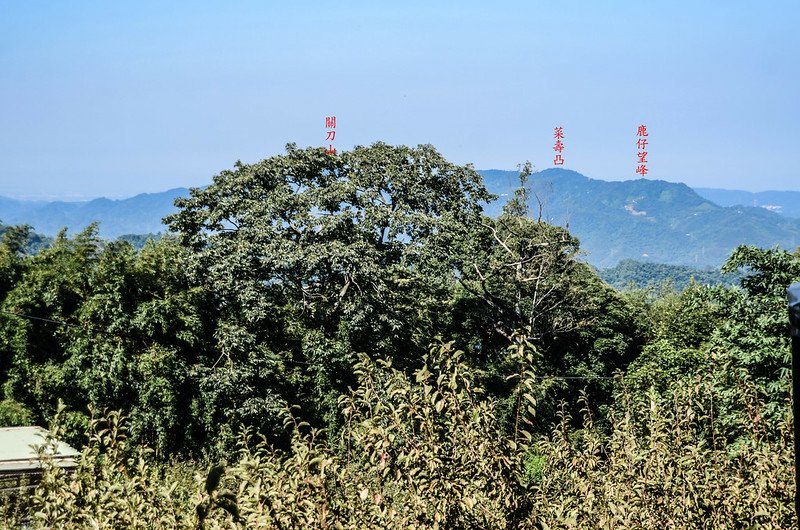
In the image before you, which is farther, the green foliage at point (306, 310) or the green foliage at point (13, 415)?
the green foliage at point (306, 310)

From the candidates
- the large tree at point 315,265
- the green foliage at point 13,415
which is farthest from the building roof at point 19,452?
the large tree at point 315,265

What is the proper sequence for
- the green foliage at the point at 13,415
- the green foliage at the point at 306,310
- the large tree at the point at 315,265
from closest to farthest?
1. the green foliage at the point at 13,415
2. the green foliage at the point at 306,310
3. the large tree at the point at 315,265

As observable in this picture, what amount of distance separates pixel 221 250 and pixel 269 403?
3779 mm

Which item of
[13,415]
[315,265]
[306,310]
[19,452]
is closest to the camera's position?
[19,452]

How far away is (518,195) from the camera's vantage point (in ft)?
82.8

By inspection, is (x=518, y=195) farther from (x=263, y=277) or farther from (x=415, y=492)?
(x=415, y=492)

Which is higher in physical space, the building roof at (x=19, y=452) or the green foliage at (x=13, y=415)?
the building roof at (x=19, y=452)

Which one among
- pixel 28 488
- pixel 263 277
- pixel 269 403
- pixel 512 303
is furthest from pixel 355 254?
pixel 28 488

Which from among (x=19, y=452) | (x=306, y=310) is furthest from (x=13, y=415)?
(x=306, y=310)

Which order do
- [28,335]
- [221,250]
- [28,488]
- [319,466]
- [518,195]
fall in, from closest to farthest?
[319,466], [28,488], [28,335], [221,250], [518,195]

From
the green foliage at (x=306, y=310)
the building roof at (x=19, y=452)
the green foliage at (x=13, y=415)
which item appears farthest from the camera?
the green foliage at (x=306, y=310)

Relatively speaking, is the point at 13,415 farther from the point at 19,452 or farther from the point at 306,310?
the point at 306,310

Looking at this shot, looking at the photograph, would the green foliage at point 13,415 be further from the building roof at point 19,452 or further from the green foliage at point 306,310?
the building roof at point 19,452

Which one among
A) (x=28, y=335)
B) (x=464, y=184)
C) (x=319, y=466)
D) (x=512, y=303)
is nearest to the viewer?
(x=319, y=466)
